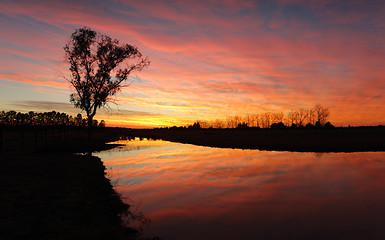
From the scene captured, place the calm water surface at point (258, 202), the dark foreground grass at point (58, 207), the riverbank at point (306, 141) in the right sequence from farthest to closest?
1. the riverbank at point (306, 141)
2. the calm water surface at point (258, 202)
3. the dark foreground grass at point (58, 207)

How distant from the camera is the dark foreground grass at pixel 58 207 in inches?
271

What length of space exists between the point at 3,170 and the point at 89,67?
32638mm

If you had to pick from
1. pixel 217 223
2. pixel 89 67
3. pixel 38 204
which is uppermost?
pixel 89 67

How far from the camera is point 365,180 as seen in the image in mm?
16328

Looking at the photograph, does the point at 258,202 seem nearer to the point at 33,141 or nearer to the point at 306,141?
the point at 306,141

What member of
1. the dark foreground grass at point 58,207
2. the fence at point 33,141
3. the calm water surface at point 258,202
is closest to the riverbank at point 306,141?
the calm water surface at point 258,202

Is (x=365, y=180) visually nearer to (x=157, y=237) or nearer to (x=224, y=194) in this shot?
(x=224, y=194)

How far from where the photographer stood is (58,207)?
8883mm

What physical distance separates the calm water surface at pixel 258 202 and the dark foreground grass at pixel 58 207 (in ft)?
4.27

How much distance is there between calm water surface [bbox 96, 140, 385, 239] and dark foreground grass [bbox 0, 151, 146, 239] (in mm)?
1302

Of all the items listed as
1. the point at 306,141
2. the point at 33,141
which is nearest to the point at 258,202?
the point at 306,141

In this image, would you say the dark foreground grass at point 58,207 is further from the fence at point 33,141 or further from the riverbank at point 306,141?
the riverbank at point 306,141

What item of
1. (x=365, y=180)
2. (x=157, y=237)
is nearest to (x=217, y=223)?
(x=157, y=237)

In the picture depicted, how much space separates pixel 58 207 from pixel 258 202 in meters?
8.60
